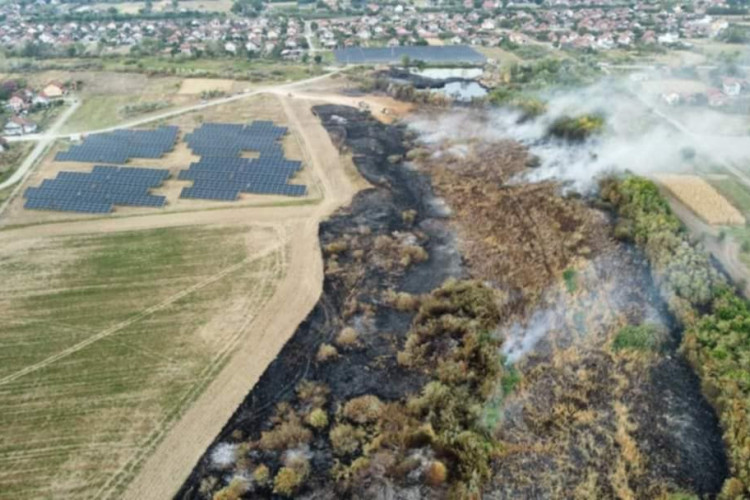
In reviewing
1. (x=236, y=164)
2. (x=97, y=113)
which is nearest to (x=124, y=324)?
(x=236, y=164)

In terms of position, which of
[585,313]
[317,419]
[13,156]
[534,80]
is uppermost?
[13,156]

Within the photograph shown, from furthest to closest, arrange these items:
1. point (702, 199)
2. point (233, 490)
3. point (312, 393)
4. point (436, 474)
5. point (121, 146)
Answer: point (121, 146) → point (702, 199) → point (312, 393) → point (436, 474) → point (233, 490)

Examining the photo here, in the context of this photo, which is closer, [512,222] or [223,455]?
[223,455]

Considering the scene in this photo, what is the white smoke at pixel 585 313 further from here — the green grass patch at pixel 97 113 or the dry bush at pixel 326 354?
the green grass patch at pixel 97 113

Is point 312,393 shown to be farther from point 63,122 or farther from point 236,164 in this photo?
point 63,122

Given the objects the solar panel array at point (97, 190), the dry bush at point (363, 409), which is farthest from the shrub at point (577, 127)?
the dry bush at point (363, 409)

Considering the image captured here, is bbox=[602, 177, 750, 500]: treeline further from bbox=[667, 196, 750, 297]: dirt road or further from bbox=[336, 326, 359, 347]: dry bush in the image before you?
bbox=[336, 326, 359, 347]: dry bush

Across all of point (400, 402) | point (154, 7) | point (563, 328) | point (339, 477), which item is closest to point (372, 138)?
point (563, 328)

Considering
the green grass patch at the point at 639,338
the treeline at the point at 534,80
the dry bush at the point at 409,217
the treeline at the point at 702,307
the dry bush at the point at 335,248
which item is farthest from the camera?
the treeline at the point at 534,80
